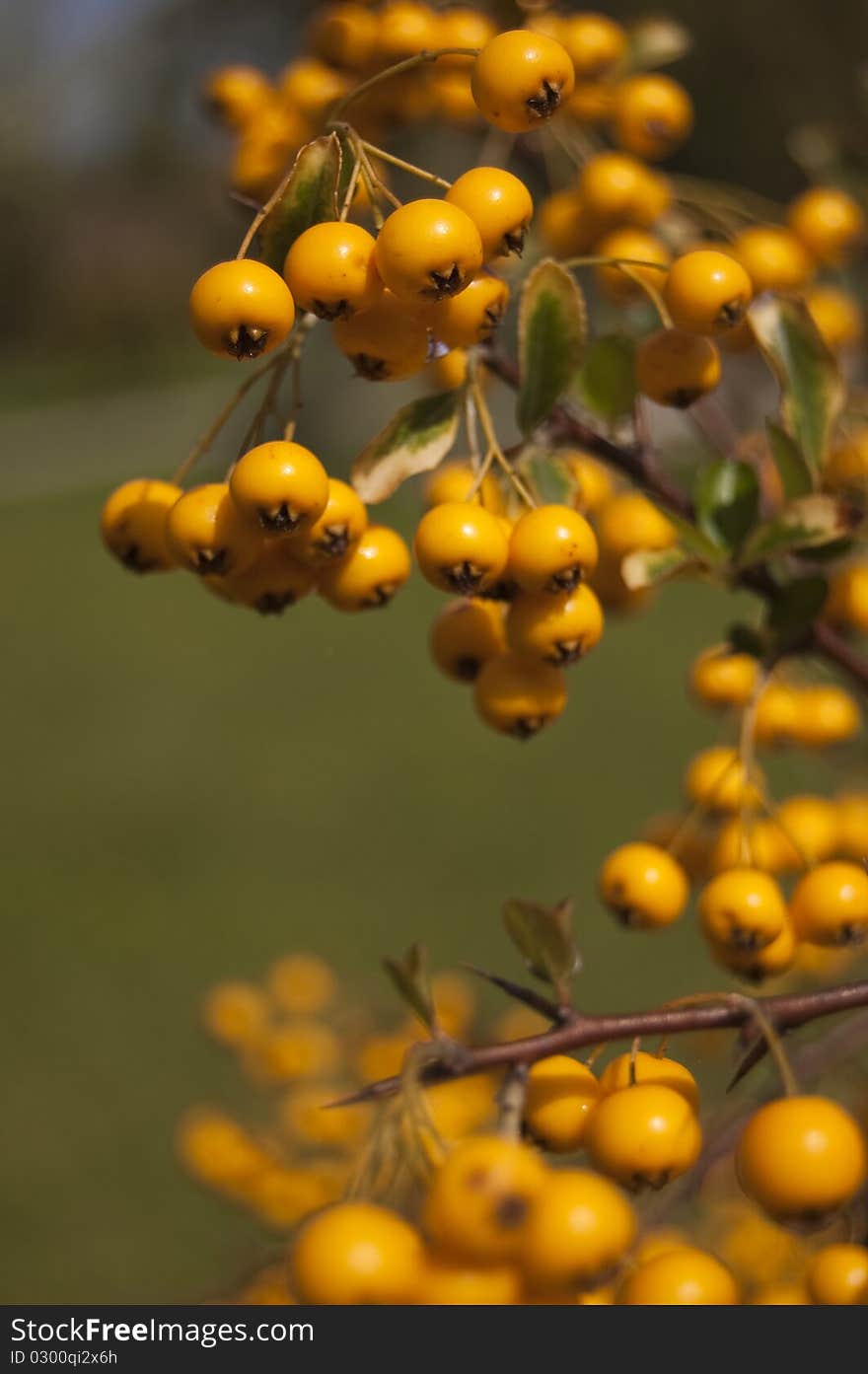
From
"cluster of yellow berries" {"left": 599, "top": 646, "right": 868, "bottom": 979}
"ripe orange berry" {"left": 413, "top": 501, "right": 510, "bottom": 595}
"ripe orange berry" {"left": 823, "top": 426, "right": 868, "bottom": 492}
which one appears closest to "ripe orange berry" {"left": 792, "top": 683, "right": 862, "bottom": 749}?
"cluster of yellow berries" {"left": 599, "top": 646, "right": 868, "bottom": 979}

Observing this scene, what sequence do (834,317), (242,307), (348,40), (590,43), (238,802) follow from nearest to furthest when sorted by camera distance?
(242,307)
(348,40)
(590,43)
(834,317)
(238,802)

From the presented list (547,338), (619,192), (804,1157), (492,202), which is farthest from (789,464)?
(804,1157)

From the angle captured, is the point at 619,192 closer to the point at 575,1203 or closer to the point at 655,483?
the point at 655,483

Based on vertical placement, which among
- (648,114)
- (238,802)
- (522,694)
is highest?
(238,802)

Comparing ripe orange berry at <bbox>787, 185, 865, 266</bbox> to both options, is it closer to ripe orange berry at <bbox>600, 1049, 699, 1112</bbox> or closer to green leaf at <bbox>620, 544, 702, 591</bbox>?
green leaf at <bbox>620, 544, 702, 591</bbox>

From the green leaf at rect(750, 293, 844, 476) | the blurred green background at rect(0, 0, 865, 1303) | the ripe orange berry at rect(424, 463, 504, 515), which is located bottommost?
the ripe orange berry at rect(424, 463, 504, 515)
